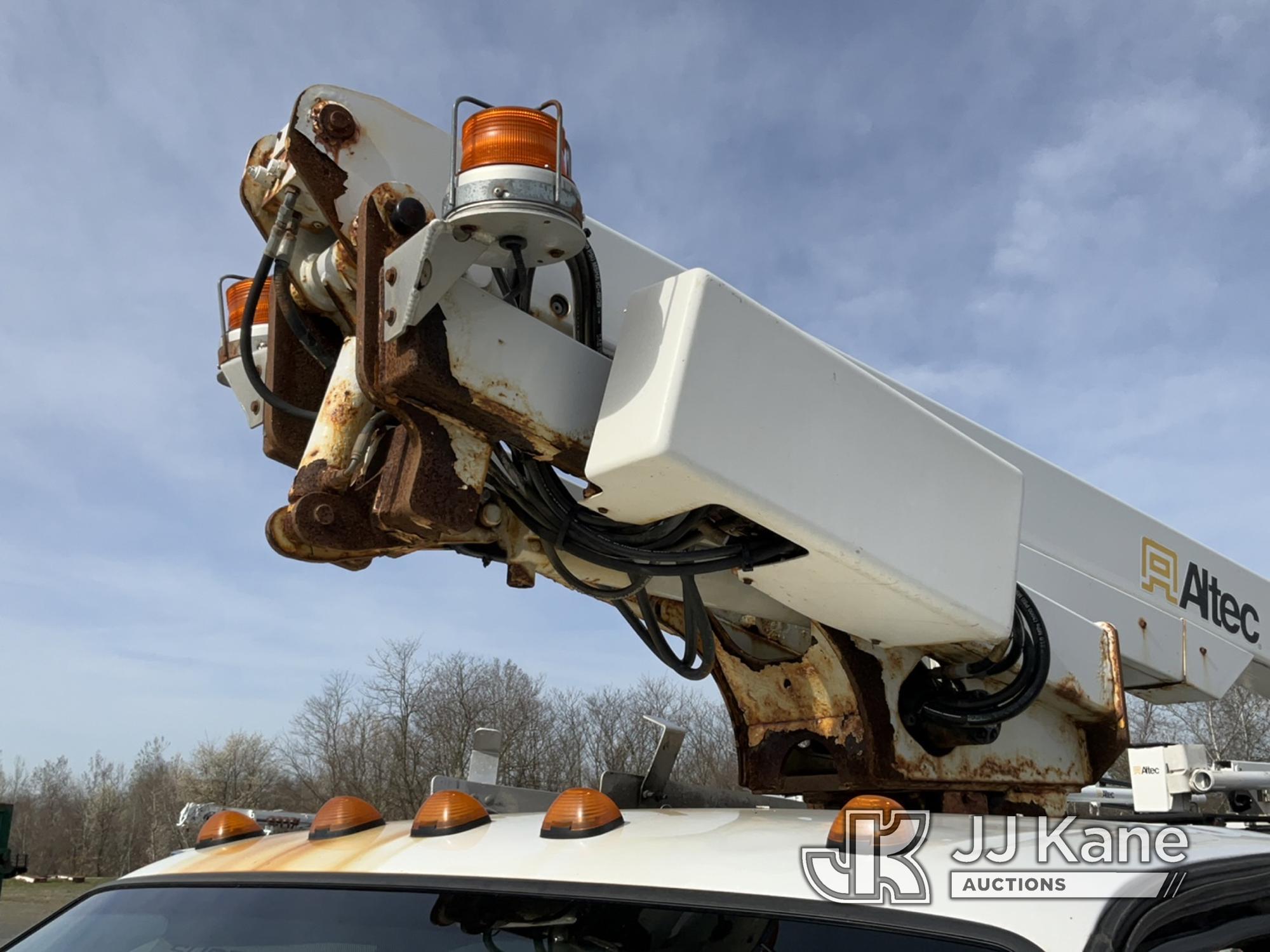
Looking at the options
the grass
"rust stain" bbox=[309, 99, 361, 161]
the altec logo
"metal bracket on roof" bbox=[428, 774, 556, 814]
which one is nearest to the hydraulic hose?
"rust stain" bbox=[309, 99, 361, 161]

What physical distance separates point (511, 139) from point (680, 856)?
1.36m

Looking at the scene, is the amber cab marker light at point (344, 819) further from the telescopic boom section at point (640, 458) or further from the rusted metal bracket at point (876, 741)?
the rusted metal bracket at point (876, 741)

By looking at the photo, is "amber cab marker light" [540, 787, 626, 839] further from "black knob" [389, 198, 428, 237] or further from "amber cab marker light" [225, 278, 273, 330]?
"amber cab marker light" [225, 278, 273, 330]

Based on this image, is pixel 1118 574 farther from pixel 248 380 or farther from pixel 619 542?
pixel 248 380

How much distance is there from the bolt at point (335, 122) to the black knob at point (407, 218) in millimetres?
244

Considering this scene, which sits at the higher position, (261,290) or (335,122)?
(335,122)

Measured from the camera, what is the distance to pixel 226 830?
2.49m

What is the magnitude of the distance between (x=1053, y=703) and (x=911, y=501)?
3.71 ft

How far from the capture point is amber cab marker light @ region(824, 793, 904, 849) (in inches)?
66.7

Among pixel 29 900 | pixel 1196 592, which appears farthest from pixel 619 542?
pixel 29 900

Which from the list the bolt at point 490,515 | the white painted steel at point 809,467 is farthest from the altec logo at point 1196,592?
the bolt at point 490,515

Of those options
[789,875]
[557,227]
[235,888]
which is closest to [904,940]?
[789,875]

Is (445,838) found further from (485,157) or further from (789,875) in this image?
(485,157)

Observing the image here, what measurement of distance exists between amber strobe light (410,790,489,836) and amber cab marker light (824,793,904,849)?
0.69m
